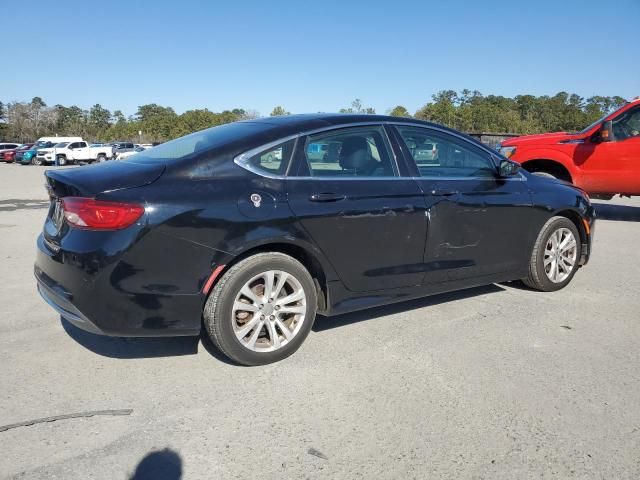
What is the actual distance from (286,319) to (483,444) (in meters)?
1.44

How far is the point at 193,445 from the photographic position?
2.45 metres

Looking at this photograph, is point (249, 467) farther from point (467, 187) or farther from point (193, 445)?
point (467, 187)

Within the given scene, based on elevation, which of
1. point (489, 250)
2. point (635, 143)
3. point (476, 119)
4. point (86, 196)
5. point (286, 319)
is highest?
point (476, 119)

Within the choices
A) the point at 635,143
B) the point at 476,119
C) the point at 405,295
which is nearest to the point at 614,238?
the point at 635,143

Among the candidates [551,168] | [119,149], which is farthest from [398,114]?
[551,168]

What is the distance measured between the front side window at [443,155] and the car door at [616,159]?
5.48 meters

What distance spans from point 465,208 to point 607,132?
601 centimetres

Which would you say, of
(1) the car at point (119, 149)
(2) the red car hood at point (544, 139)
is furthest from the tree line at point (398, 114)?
(2) the red car hood at point (544, 139)

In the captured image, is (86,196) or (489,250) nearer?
(86,196)

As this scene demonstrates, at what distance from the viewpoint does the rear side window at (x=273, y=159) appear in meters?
3.25

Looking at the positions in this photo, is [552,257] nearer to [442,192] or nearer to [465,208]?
[465,208]

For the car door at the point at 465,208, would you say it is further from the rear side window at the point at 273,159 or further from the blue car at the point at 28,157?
the blue car at the point at 28,157

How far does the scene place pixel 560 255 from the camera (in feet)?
16.1

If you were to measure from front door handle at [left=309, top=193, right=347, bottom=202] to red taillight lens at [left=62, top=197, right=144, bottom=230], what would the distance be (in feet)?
3.55
